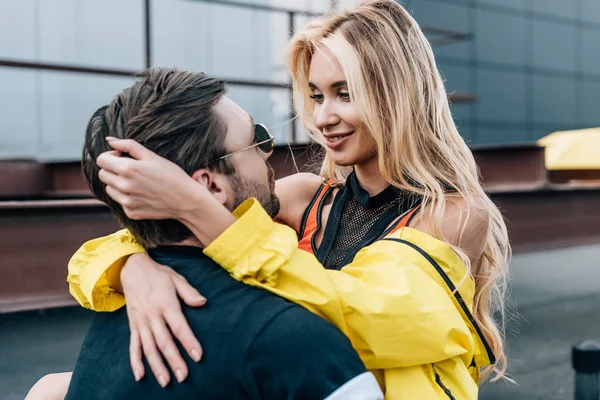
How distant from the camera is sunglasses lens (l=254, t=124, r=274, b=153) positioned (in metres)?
1.83

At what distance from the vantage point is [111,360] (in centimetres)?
159

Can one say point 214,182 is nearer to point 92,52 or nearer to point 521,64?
point 92,52

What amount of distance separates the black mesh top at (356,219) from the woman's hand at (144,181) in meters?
0.80

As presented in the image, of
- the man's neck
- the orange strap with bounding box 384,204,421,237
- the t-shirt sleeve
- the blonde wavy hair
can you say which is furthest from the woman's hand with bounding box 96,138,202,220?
the blonde wavy hair

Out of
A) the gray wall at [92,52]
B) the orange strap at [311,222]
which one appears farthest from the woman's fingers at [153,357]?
the gray wall at [92,52]

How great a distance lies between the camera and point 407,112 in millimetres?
2350

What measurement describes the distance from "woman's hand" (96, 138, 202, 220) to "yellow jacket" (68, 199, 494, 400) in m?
0.13

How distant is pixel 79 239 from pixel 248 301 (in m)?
3.16

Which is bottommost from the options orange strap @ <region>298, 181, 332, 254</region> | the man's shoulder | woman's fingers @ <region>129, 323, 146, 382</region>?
woman's fingers @ <region>129, 323, 146, 382</region>

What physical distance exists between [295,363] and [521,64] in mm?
22878

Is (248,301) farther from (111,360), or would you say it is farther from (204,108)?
(204,108)

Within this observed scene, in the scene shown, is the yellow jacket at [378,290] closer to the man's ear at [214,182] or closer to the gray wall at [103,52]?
the man's ear at [214,182]

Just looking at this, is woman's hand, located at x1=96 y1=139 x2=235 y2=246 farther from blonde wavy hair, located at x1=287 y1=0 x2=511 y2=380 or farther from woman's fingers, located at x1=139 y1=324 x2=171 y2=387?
blonde wavy hair, located at x1=287 y1=0 x2=511 y2=380

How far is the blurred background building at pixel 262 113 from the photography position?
182 inches
